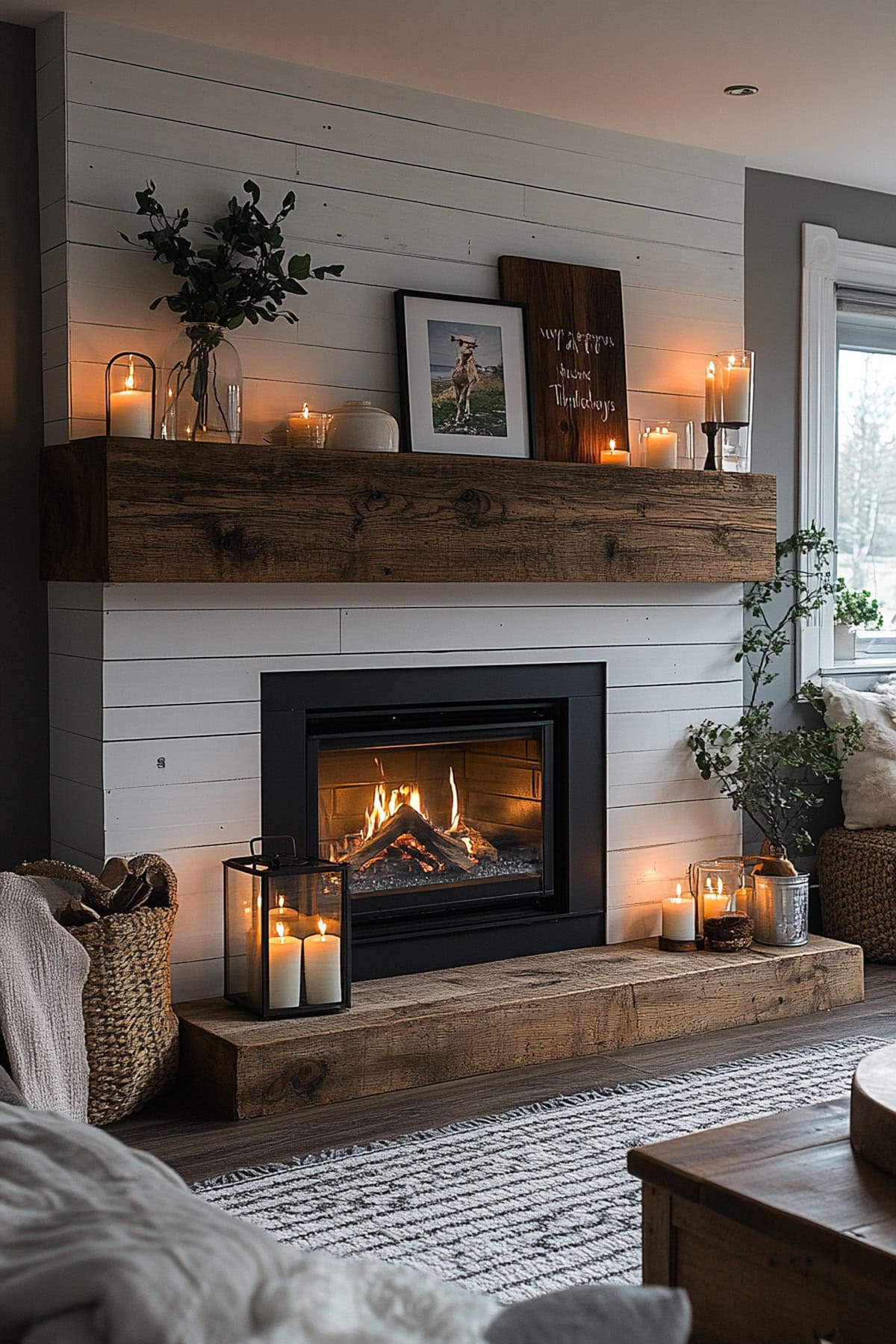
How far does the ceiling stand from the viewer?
328 centimetres

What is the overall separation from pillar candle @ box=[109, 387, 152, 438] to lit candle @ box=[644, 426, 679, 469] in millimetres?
1498

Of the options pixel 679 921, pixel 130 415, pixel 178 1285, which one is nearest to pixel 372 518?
pixel 130 415

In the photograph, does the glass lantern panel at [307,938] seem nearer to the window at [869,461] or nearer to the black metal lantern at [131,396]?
the black metal lantern at [131,396]

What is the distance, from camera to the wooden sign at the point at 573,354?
158 inches

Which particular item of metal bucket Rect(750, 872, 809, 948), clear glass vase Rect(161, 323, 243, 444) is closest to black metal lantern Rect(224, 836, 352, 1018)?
clear glass vase Rect(161, 323, 243, 444)

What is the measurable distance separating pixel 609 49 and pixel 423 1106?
2.55 meters

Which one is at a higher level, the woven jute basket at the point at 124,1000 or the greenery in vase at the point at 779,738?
the greenery in vase at the point at 779,738

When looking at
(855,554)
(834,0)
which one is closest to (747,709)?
(855,554)

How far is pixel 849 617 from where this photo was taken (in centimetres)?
499

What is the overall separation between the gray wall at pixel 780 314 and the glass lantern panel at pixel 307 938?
1984 millimetres

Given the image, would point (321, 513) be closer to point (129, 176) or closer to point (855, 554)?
point (129, 176)

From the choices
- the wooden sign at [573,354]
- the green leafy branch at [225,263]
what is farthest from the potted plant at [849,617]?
the green leafy branch at [225,263]

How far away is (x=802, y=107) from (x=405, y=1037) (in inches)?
108

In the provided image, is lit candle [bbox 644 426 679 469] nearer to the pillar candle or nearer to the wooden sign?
the wooden sign
